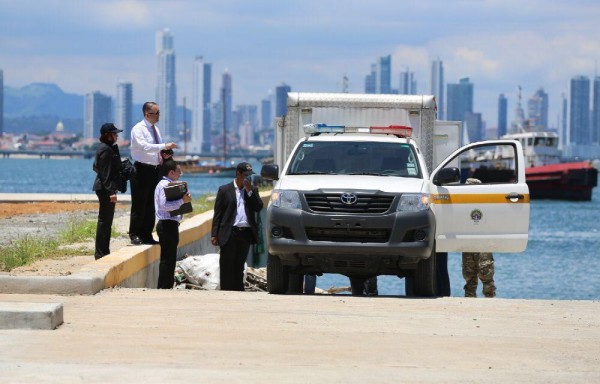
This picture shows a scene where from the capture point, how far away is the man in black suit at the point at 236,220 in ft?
56.3

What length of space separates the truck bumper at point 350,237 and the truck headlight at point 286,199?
0.09m

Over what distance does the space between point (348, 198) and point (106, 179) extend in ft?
10.8

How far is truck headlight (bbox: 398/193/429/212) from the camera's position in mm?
14992

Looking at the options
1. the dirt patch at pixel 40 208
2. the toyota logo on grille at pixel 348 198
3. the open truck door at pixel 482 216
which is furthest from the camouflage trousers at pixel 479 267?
the dirt patch at pixel 40 208

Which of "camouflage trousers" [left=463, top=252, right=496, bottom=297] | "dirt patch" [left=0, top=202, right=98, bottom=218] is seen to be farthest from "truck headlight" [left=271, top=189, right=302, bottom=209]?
"dirt patch" [left=0, top=202, right=98, bottom=218]

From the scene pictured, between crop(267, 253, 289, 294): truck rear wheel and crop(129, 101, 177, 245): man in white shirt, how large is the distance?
82.5 inches

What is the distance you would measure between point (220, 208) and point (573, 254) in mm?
45573

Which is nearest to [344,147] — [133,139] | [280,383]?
[133,139]

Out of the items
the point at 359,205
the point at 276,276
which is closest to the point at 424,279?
the point at 359,205

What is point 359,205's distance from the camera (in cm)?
1496

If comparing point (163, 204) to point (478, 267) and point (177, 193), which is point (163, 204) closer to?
point (177, 193)

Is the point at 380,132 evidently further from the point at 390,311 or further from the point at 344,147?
the point at 390,311

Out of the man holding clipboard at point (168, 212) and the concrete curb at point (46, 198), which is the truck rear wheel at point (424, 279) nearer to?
the man holding clipboard at point (168, 212)

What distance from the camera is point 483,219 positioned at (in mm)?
16312
